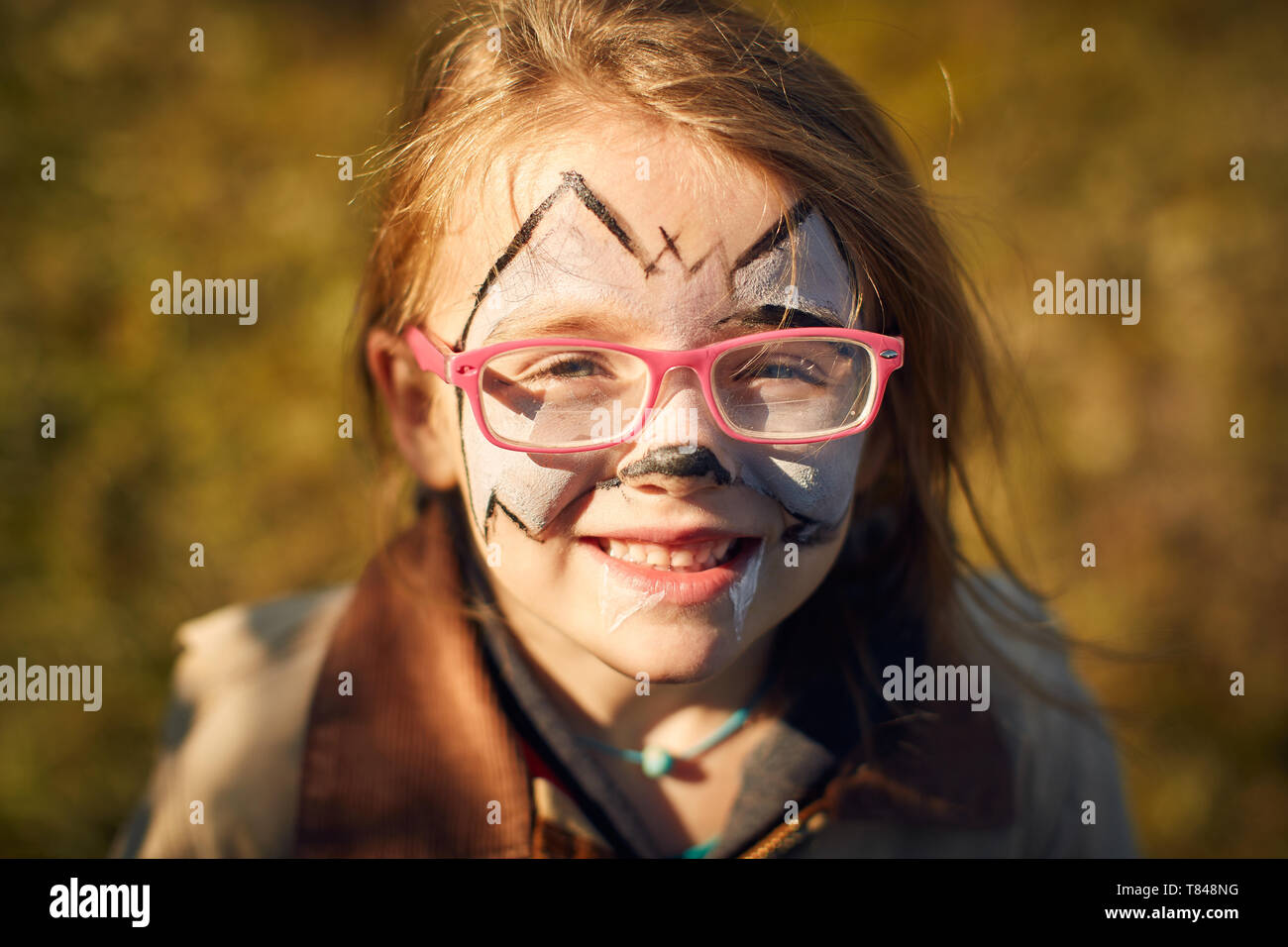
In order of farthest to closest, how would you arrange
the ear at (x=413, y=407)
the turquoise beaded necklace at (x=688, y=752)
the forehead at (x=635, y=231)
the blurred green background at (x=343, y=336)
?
the blurred green background at (x=343, y=336), the turquoise beaded necklace at (x=688, y=752), the ear at (x=413, y=407), the forehead at (x=635, y=231)

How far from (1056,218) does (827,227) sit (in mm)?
2281

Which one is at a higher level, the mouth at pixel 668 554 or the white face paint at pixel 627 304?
the white face paint at pixel 627 304

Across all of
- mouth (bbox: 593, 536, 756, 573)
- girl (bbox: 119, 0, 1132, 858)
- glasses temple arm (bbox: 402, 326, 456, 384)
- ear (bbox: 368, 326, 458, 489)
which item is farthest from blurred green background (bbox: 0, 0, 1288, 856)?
mouth (bbox: 593, 536, 756, 573)

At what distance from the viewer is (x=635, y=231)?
120 cm

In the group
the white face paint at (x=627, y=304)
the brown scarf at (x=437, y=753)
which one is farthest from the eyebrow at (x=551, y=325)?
the brown scarf at (x=437, y=753)

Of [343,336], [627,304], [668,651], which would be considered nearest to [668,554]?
[668,651]

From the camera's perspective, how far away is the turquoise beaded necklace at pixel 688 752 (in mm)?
1601

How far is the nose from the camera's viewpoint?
3.99 feet

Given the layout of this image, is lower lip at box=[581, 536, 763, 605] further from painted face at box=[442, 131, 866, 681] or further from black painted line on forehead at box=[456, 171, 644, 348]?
black painted line on forehead at box=[456, 171, 644, 348]

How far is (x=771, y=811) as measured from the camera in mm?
1541

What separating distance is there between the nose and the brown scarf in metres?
0.57

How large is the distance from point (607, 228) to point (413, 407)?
0.50m

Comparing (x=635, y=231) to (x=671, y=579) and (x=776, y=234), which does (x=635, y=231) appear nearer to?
(x=776, y=234)

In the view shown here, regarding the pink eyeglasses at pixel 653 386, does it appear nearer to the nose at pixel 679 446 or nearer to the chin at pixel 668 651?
the nose at pixel 679 446
